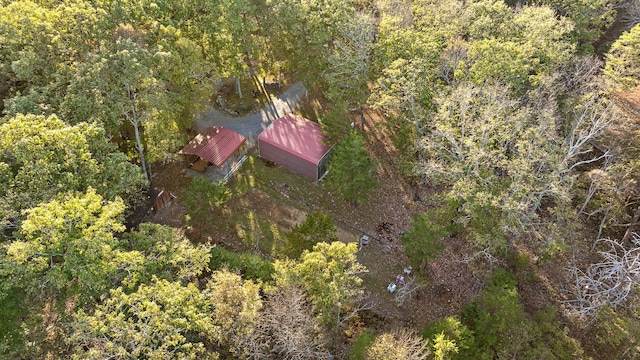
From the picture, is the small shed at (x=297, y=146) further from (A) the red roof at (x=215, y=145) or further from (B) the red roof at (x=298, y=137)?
(A) the red roof at (x=215, y=145)

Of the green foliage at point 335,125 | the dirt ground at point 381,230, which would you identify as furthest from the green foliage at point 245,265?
the green foliage at point 335,125

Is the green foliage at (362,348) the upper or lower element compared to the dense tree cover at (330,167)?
lower

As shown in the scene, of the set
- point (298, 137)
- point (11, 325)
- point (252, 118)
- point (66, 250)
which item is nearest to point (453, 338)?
point (66, 250)

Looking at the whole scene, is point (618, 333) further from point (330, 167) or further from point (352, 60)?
point (352, 60)

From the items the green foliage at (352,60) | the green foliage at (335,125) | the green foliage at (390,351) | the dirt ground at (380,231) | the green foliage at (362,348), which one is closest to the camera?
the green foliage at (390,351)

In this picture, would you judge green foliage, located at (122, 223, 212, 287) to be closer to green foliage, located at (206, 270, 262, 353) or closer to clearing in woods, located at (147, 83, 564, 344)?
green foliage, located at (206, 270, 262, 353)

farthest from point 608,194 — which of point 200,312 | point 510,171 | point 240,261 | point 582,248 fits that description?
point 200,312

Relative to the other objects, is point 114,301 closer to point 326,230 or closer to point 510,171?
point 326,230
